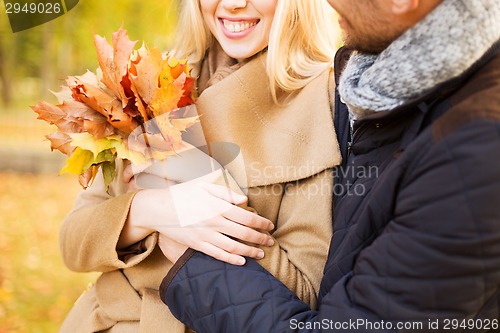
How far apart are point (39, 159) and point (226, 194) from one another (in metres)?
7.33

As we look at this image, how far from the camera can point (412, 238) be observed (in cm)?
144

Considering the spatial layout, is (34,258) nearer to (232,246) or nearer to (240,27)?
(240,27)

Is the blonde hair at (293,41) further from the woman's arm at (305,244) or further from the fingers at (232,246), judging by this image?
the fingers at (232,246)

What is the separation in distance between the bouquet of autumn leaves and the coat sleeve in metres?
0.66

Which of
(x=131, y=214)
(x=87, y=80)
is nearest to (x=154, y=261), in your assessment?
(x=131, y=214)

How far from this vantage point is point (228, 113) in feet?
7.06

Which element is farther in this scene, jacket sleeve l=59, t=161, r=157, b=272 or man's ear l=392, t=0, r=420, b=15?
jacket sleeve l=59, t=161, r=157, b=272

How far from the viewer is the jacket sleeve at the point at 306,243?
1922mm

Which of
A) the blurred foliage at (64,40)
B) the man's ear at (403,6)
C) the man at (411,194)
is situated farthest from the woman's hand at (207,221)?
the blurred foliage at (64,40)

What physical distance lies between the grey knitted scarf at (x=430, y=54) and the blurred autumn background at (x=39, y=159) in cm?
85

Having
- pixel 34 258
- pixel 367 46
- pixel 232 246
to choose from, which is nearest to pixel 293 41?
pixel 367 46

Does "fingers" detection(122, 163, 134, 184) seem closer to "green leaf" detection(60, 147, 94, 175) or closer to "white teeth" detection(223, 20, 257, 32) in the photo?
"green leaf" detection(60, 147, 94, 175)

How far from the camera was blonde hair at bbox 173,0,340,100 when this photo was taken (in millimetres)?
2191

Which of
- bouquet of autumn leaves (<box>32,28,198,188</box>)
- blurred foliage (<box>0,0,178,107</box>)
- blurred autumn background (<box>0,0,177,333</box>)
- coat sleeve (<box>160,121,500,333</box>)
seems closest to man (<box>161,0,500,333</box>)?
coat sleeve (<box>160,121,500,333</box>)
